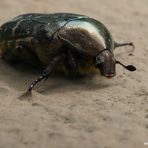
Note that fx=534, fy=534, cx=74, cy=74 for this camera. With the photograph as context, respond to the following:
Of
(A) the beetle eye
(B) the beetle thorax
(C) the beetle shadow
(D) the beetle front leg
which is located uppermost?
(B) the beetle thorax

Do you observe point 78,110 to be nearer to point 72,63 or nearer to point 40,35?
point 72,63

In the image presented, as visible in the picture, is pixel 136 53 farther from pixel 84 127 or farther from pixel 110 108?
pixel 84 127

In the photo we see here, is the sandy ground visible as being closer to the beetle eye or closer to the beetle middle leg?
the beetle middle leg

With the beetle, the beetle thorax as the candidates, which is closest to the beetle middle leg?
the beetle

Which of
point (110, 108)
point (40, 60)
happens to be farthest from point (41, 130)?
point (40, 60)

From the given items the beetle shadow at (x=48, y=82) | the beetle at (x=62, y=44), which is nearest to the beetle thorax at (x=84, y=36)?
the beetle at (x=62, y=44)

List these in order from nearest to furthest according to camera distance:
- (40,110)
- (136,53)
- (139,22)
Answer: (40,110)
(136,53)
(139,22)
